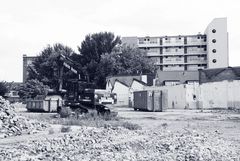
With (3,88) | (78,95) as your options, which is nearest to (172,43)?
(3,88)

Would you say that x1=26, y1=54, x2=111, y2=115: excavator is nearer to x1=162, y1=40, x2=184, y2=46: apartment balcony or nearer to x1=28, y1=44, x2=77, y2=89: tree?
x1=28, y1=44, x2=77, y2=89: tree

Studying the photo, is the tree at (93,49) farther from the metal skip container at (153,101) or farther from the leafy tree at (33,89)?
the metal skip container at (153,101)

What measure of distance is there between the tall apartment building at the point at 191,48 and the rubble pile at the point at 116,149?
84.0 metres

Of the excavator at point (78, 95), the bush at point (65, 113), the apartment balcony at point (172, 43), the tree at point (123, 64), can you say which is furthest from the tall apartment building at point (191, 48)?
the bush at point (65, 113)

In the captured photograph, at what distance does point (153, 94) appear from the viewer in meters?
47.8

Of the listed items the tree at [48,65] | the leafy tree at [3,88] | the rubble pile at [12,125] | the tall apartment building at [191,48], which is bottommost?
the rubble pile at [12,125]

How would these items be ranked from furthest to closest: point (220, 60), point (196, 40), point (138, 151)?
point (196, 40) → point (220, 60) → point (138, 151)

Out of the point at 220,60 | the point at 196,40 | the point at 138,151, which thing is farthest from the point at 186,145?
the point at 196,40

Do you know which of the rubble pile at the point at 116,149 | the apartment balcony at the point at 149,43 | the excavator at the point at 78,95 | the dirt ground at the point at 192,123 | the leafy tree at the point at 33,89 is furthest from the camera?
the apartment balcony at the point at 149,43

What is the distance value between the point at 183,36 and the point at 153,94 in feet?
→ 203

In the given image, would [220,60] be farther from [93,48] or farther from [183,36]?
[93,48]

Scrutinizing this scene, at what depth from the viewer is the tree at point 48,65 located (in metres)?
77.8

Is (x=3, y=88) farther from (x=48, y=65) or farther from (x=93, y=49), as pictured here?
(x=93, y=49)

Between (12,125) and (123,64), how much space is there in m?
65.8
